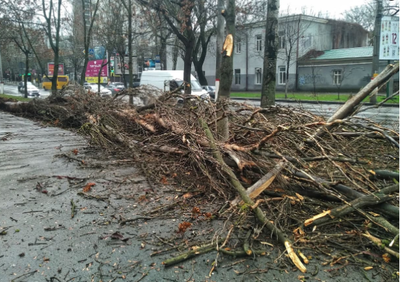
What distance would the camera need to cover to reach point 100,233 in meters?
3.60

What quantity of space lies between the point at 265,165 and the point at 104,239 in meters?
1.99

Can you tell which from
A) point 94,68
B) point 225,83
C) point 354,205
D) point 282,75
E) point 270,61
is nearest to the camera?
point 354,205

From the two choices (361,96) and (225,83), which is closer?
(361,96)

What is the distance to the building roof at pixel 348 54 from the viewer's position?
35138mm

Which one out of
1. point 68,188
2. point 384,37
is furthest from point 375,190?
point 384,37

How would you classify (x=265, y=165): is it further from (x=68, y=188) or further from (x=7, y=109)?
(x=7, y=109)

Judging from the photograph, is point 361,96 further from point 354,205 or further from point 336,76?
point 336,76

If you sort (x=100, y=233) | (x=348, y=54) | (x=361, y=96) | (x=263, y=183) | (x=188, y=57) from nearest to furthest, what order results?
(x=100, y=233)
(x=263, y=183)
(x=361, y=96)
(x=188, y=57)
(x=348, y=54)

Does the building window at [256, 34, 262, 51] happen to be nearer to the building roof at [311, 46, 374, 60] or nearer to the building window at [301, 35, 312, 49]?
the building window at [301, 35, 312, 49]

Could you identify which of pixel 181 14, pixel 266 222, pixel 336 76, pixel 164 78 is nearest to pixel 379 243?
pixel 266 222

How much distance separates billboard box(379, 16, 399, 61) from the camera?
2022 cm

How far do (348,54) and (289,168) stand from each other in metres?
36.5

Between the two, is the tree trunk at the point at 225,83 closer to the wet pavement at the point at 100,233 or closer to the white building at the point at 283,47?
the wet pavement at the point at 100,233

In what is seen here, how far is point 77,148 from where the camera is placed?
7.39 m
